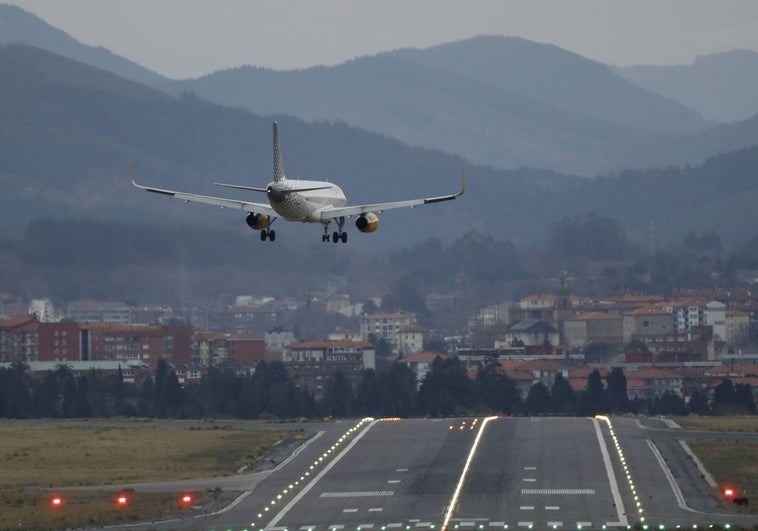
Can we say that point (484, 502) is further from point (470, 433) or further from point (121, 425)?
point (121, 425)

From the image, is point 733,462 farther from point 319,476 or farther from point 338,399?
point 338,399

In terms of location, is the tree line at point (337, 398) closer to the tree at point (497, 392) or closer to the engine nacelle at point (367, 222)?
the tree at point (497, 392)

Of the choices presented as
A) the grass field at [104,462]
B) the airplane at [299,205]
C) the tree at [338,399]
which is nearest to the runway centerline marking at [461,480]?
the grass field at [104,462]

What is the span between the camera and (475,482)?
112 metres

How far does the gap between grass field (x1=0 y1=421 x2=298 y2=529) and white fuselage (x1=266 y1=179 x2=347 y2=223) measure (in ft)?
50.1

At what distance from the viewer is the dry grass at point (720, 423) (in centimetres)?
14396

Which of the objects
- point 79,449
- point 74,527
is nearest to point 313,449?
point 79,449

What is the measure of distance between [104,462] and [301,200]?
96.7ft

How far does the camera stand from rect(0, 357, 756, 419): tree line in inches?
7013

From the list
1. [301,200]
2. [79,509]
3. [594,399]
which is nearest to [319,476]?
[79,509]

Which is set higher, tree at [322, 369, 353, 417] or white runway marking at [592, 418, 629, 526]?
tree at [322, 369, 353, 417]

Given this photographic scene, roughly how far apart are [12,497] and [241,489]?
39.4 feet

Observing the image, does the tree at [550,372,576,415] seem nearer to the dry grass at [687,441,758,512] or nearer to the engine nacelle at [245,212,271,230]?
the dry grass at [687,441,758,512]

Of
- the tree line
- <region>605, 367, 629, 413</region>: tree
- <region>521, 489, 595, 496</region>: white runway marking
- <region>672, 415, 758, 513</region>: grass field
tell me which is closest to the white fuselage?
<region>521, 489, 595, 496</region>: white runway marking
